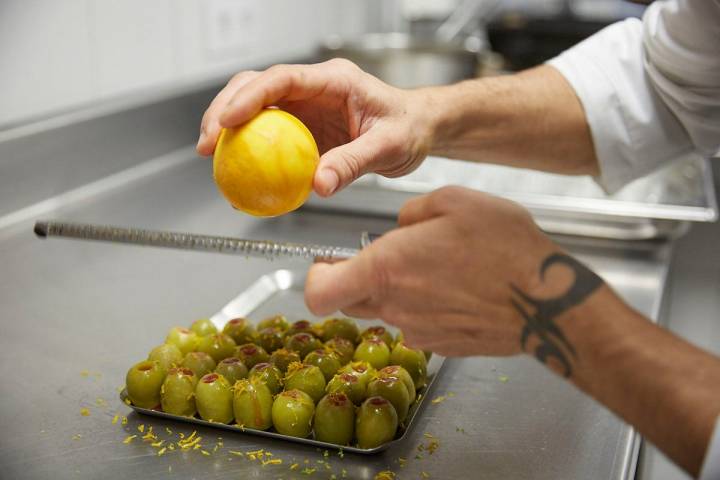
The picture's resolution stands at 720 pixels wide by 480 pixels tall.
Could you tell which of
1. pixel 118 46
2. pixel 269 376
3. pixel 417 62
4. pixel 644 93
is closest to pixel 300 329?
pixel 269 376

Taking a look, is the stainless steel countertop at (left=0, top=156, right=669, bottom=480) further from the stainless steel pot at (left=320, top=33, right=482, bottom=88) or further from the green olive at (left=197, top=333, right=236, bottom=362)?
the stainless steel pot at (left=320, top=33, right=482, bottom=88)

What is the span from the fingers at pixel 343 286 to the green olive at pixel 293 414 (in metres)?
0.17

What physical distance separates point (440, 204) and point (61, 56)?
3.31 ft

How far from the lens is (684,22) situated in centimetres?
112

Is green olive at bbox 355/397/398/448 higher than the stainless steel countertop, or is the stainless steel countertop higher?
green olive at bbox 355/397/398/448

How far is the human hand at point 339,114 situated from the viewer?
843 mm

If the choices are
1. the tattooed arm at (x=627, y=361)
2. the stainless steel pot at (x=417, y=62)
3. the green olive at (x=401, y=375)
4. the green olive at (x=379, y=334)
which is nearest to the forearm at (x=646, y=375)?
the tattooed arm at (x=627, y=361)

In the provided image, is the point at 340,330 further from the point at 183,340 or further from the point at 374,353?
the point at 183,340

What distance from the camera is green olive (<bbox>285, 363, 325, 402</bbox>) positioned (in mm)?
917

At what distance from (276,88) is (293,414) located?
1.17 ft

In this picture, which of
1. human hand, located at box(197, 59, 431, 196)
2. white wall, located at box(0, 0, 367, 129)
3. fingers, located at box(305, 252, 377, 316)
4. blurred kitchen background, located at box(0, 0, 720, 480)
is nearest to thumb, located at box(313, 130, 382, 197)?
human hand, located at box(197, 59, 431, 196)

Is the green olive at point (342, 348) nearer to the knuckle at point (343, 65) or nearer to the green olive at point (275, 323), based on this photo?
the green olive at point (275, 323)

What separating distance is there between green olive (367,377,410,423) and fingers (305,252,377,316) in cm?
18

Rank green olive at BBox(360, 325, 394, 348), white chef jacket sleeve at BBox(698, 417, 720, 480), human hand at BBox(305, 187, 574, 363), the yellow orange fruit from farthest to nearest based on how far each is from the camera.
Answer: green olive at BBox(360, 325, 394, 348)
the yellow orange fruit
human hand at BBox(305, 187, 574, 363)
white chef jacket sleeve at BBox(698, 417, 720, 480)
